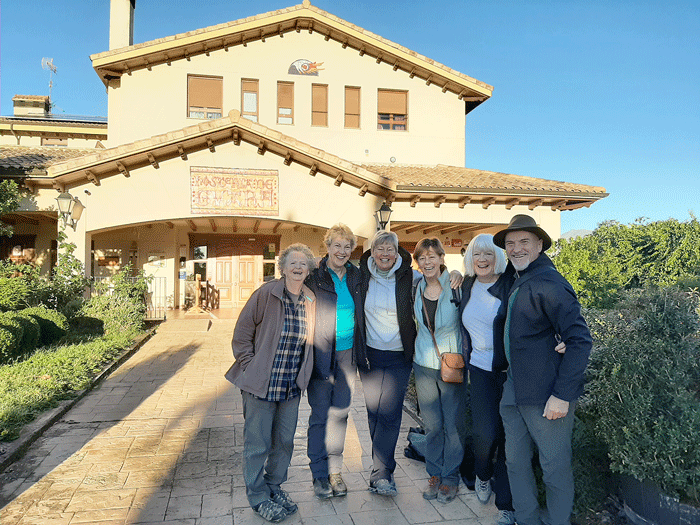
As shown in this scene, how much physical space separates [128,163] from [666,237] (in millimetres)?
14854

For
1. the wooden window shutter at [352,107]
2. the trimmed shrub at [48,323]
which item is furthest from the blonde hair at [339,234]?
the wooden window shutter at [352,107]

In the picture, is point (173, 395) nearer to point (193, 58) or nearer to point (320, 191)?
point (320, 191)

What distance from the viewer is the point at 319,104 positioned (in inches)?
533

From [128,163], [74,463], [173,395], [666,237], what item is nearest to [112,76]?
[128,163]

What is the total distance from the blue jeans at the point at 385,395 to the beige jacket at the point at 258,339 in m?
0.59

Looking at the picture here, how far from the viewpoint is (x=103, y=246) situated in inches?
545

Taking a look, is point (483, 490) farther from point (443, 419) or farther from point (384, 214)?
point (384, 214)

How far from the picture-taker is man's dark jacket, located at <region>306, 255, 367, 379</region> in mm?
3354

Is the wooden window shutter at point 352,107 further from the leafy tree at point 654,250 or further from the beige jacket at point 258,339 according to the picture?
the beige jacket at point 258,339

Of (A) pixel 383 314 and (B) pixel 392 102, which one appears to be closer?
(A) pixel 383 314

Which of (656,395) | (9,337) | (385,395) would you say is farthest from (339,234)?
(9,337)

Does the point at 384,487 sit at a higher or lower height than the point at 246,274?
lower

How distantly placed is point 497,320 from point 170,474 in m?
3.00

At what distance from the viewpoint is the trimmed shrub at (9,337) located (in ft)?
22.0
